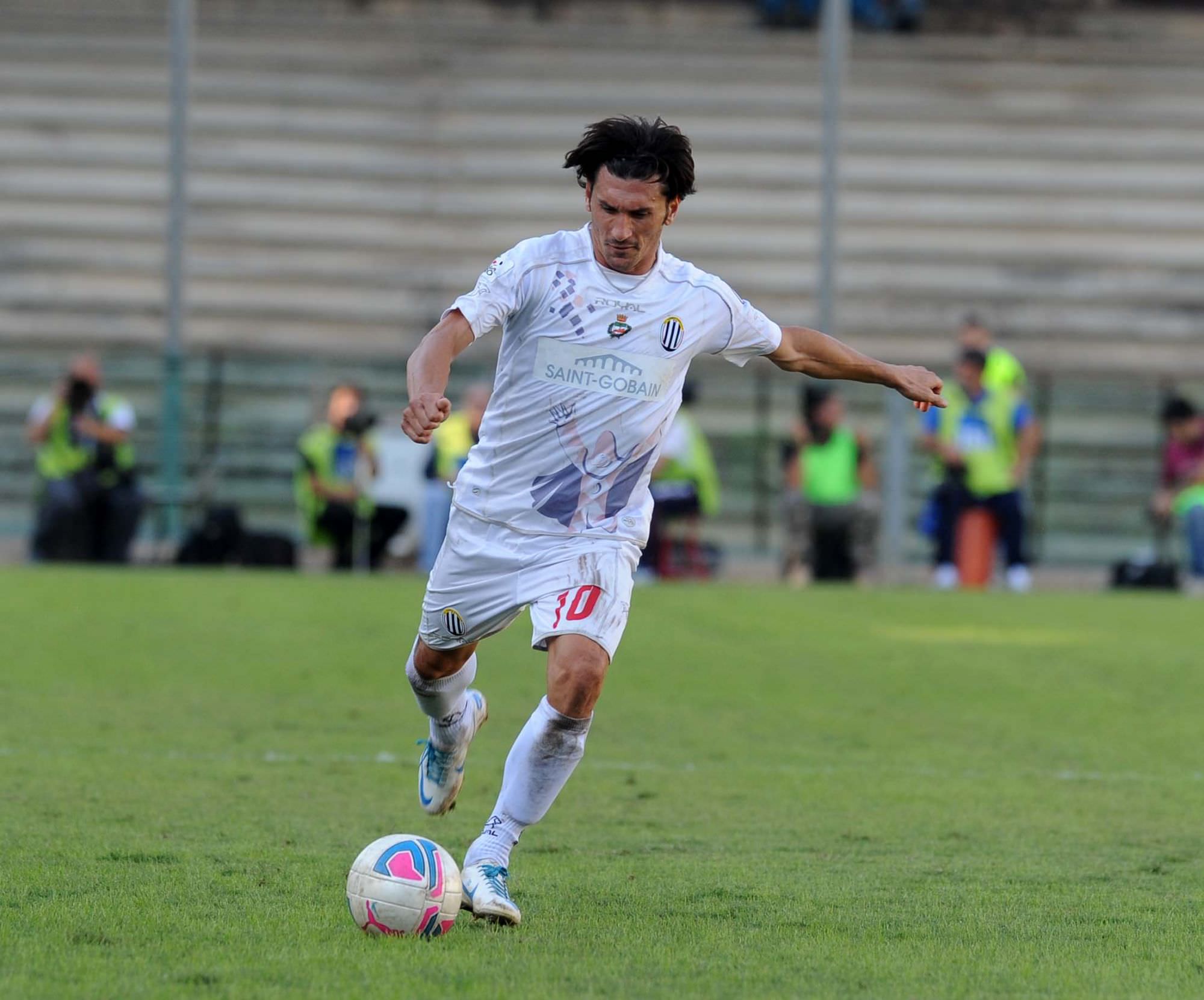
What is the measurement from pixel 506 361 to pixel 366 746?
3216 mm

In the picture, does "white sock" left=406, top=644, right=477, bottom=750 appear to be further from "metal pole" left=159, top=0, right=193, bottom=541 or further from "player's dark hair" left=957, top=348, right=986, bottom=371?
"metal pole" left=159, top=0, right=193, bottom=541

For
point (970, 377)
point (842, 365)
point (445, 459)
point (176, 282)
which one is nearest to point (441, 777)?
point (842, 365)

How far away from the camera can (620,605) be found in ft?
18.9

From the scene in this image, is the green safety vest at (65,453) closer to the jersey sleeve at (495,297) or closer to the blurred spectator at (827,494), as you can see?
the blurred spectator at (827,494)

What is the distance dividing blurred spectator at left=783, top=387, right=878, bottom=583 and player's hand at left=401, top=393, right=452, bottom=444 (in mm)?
13814

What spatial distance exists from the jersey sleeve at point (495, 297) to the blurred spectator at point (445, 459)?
1272cm

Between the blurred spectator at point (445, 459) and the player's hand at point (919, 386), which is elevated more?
the player's hand at point (919, 386)

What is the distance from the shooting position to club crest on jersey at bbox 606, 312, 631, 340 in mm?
5762

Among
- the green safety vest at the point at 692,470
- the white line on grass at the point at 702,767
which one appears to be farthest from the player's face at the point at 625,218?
the green safety vest at the point at 692,470

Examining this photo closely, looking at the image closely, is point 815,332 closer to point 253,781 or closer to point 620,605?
point 620,605

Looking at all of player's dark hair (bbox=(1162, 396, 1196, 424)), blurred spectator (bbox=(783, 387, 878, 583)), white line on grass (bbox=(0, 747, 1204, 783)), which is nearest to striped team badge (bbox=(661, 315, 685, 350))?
white line on grass (bbox=(0, 747, 1204, 783))

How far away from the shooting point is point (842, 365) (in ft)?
19.8

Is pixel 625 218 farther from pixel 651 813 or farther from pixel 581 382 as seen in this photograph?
pixel 651 813

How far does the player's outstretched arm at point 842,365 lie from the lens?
6008 millimetres
